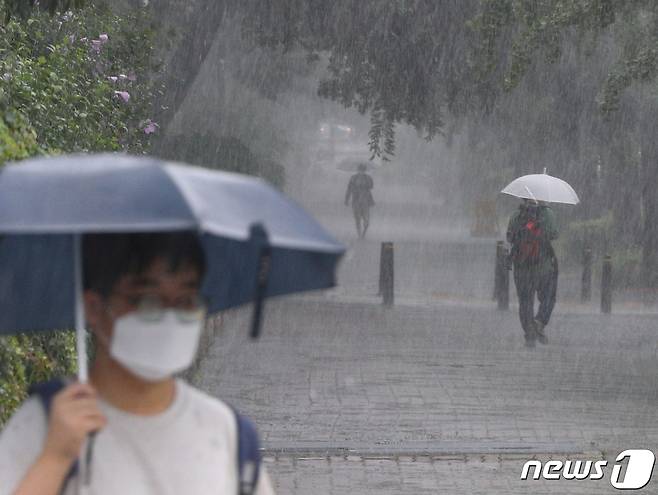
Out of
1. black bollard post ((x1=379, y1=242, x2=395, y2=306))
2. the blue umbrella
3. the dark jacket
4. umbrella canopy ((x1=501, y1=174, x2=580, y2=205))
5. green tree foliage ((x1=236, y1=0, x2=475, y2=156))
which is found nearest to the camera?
the blue umbrella

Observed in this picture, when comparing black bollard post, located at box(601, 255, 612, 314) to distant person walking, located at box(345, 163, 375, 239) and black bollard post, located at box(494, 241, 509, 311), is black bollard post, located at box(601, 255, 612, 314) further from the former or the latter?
distant person walking, located at box(345, 163, 375, 239)

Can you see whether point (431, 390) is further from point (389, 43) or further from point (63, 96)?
point (389, 43)

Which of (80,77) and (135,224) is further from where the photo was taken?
(80,77)

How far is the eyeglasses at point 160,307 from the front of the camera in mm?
2311

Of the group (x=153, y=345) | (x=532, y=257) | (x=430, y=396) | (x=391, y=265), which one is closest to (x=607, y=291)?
(x=391, y=265)

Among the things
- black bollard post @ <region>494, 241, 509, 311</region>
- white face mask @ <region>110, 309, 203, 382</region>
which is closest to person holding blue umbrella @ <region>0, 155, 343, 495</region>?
white face mask @ <region>110, 309, 203, 382</region>

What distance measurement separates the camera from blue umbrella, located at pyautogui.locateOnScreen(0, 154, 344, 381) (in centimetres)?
221

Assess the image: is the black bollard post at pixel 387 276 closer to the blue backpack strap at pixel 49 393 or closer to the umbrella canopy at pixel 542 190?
the umbrella canopy at pixel 542 190

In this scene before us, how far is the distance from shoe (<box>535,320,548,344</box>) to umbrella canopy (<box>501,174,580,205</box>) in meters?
1.37

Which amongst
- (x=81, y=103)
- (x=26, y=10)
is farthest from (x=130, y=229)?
(x=81, y=103)

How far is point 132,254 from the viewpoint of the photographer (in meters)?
2.37

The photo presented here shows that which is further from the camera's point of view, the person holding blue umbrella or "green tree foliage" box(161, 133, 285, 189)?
"green tree foliage" box(161, 133, 285, 189)

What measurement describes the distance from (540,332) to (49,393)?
1269cm

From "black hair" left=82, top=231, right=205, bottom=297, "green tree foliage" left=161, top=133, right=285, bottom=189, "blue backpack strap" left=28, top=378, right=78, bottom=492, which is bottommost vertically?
"blue backpack strap" left=28, top=378, right=78, bottom=492
